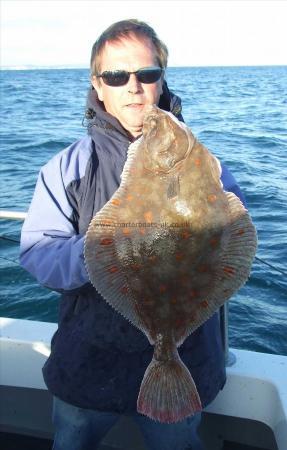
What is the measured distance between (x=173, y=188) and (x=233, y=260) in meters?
0.43

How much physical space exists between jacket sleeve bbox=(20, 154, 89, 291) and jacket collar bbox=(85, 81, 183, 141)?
0.84 feet

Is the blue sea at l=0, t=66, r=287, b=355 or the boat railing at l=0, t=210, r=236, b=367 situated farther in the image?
the blue sea at l=0, t=66, r=287, b=355

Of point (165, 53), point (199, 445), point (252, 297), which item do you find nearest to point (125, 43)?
point (165, 53)

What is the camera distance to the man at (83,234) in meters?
2.33

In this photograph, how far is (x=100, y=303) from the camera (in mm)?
2377

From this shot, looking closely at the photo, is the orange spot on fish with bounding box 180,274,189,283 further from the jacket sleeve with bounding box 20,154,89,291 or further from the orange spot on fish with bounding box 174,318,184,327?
the jacket sleeve with bounding box 20,154,89,291

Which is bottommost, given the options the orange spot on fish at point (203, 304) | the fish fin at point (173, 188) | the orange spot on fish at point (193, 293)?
the orange spot on fish at point (203, 304)

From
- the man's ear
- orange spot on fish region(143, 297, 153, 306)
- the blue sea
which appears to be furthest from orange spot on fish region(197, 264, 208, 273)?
the blue sea

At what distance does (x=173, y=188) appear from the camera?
2072 millimetres

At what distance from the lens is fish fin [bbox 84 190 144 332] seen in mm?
2053

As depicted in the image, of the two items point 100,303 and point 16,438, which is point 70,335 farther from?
point 16,438

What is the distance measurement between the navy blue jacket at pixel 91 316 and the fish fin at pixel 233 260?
11.2 inches

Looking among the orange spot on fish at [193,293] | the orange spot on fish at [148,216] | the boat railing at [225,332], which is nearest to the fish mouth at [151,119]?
the orange spot on fish at [148,216]

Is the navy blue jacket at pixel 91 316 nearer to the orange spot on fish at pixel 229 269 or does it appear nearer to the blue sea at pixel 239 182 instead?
the orange spot on fish at pixel 229 269
